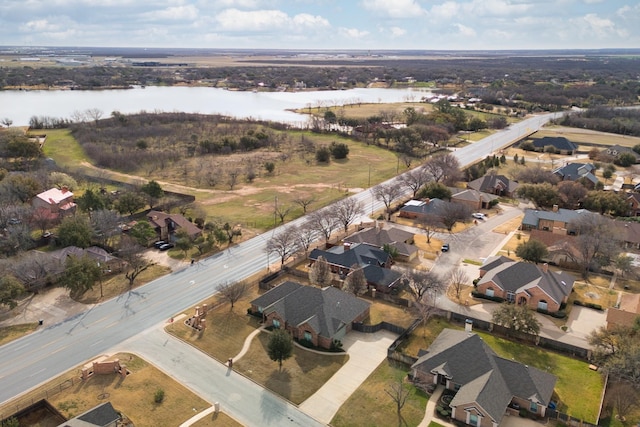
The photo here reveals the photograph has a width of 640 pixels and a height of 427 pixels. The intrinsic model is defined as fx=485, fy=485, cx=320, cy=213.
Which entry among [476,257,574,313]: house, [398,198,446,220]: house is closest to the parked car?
[398,198,446,220]: house

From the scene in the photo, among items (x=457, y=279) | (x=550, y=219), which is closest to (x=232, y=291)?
(x=457, y=279)

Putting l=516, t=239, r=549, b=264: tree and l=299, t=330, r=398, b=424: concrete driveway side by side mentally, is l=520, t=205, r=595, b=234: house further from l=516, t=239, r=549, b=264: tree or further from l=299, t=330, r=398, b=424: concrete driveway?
l=299, t=330, r=398, b=424: concrete driveway

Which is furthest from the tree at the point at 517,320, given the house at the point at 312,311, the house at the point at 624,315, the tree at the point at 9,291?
the tree at the point at 9,291

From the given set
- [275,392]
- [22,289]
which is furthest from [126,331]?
[275,392]

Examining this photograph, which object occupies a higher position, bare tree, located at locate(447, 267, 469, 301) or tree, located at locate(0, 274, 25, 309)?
tree, located at locate(0, 274, 25, 309)

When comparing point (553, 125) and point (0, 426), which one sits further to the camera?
point (553, 125)

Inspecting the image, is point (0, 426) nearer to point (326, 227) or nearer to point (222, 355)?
point (222, 355)
